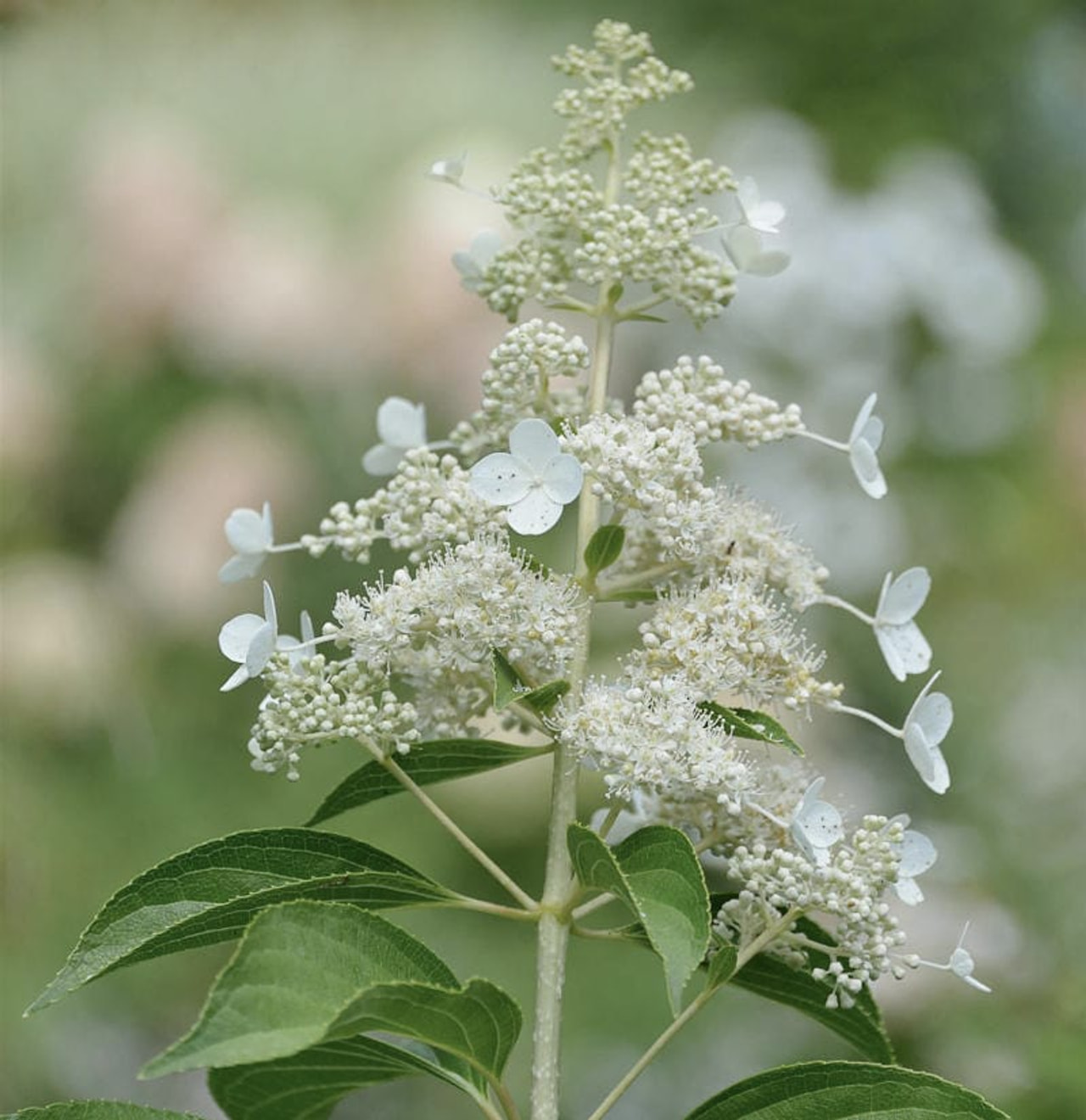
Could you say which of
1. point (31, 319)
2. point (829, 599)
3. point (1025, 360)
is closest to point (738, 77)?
point (1025, 360)

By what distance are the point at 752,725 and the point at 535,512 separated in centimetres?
12

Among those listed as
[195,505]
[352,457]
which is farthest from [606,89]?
[352,457]

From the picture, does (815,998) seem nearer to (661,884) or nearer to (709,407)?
(661,884)

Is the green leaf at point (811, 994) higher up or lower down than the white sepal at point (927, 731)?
lower down

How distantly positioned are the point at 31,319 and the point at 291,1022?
292 cm

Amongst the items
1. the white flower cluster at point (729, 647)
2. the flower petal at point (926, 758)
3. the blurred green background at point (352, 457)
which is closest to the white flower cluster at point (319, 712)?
the white flower cluster at point (729, 647)

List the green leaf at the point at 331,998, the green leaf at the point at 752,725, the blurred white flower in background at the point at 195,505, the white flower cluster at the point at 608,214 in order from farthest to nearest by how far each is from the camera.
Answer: the blurred white flower in background at the point at 195,505
the white flower cluster at the point at 608,214
the green leaf at the point at 752,725
the green leaf at the point at 331,998

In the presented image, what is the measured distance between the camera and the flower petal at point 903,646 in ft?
2.37

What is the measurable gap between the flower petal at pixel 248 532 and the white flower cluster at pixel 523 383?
0.32 ft

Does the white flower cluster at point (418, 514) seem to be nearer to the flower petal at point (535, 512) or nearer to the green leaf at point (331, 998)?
the flower petal at point (535, 512)

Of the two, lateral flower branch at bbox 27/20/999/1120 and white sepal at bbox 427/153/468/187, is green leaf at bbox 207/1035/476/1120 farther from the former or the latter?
white sepal at bbox 427/153/468/187

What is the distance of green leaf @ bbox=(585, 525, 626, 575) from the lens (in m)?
0.66

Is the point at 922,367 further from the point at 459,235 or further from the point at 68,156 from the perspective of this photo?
the point at 68,156

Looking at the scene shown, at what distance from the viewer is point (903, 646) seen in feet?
2.40
